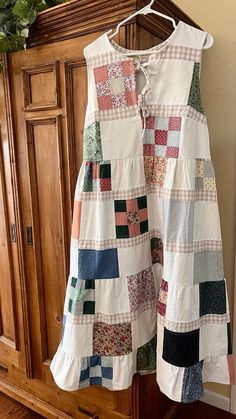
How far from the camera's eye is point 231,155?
1.54 m

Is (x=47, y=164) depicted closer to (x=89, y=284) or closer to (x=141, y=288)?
(x=89, y=284)

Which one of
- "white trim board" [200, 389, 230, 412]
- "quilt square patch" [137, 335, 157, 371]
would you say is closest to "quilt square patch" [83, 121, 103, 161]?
"quilt square patch" [137, 335, 157, 371]

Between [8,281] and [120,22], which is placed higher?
[120,22]

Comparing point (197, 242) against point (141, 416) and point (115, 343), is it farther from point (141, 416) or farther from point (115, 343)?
point (141, 416)

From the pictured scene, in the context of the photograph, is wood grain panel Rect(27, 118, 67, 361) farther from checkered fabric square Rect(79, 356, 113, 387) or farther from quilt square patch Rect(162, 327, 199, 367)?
quilt square patch Rect(162, 327, 199, 367)

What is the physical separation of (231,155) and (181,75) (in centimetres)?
60

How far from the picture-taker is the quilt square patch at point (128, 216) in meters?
1.14

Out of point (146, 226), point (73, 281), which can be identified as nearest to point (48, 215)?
point (73, 281)

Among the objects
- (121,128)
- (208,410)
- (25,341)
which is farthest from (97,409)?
(121,128)

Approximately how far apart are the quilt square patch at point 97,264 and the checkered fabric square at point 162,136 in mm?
380

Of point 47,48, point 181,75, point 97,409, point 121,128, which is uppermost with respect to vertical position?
point 47,48

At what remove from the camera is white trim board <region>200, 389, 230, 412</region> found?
5.64ft

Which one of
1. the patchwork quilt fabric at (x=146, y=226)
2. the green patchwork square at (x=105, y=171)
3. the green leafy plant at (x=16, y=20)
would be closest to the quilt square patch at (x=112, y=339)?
the patchwork quilt fabric at (x=146, y=226)

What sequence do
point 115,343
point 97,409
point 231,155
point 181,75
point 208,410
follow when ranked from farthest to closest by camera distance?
1. point 208,410
2. point 231,155
3. point 97,409
4. point 115,343
5. point 181,75
